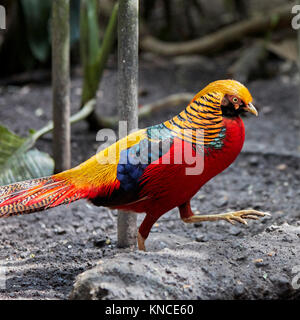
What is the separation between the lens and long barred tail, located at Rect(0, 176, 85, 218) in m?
2.51

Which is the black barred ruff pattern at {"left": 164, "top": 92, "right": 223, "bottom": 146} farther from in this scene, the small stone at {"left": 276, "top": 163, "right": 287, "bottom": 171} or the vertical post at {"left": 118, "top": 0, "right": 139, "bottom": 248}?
the small stone at {"left": 276, "top": 163, "right": 287, "bottom": 171}

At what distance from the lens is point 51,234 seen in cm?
342

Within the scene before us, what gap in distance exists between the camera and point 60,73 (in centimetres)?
386

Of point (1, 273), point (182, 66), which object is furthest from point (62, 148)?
point (182, 66)

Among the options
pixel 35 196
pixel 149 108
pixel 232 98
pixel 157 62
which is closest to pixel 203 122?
pixel 232 98

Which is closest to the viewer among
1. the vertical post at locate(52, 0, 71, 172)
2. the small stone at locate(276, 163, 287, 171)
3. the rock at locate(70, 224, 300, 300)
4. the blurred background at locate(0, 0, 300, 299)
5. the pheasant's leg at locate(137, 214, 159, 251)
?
the rock at locate(70, 224, 300, 300)

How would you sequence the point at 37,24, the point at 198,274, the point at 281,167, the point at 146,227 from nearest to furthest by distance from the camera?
the point at 198,274, the point at 146,227, the point at 281,167, the point at 37,24

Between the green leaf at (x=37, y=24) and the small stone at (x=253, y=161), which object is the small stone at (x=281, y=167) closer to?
the small stone at (x=253, y=161)

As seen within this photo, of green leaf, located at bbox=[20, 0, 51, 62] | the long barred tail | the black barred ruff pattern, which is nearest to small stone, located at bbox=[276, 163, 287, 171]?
the black barred ruff pattern

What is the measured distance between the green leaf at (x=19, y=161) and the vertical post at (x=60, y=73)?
20 centimetres

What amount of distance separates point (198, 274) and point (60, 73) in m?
2.14

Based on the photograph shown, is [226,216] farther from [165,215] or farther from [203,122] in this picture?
[165,215]

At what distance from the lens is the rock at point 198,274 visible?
6.95 ft

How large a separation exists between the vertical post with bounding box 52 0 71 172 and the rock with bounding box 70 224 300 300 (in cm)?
170
